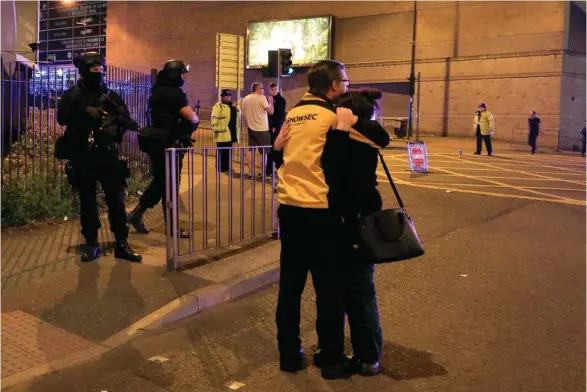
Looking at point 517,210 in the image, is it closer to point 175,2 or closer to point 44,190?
point 44,190

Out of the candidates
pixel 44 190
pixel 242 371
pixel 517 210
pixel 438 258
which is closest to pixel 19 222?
pixel 44 190

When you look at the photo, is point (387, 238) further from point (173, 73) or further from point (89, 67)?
point (173, 73)

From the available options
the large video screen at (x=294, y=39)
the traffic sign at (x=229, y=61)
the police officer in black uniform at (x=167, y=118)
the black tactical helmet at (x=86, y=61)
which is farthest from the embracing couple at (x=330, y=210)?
the large video screen at (x=294, y=39)

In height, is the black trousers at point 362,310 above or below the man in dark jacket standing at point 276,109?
below

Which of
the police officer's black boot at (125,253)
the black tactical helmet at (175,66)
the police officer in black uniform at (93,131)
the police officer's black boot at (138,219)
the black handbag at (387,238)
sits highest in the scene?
the black tactical helmet at (175,66)

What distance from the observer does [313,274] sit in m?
3.67

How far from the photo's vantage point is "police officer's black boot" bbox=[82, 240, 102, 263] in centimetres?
579

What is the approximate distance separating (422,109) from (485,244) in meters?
26.0

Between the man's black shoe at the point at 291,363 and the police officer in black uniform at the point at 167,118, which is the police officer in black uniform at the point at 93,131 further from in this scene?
the man's black shoe at the point at 291,363

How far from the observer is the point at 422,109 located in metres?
32.3

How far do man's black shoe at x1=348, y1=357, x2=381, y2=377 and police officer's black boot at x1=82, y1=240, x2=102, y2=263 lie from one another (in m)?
3.15

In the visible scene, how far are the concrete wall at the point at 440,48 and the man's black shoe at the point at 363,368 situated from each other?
27187 mm

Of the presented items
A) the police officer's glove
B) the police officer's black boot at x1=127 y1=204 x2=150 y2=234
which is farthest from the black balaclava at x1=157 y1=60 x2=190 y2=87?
the police officer's black boot at x1=127 y1=204 x2=150 y2=234

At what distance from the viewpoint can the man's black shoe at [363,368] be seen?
3.71 m
